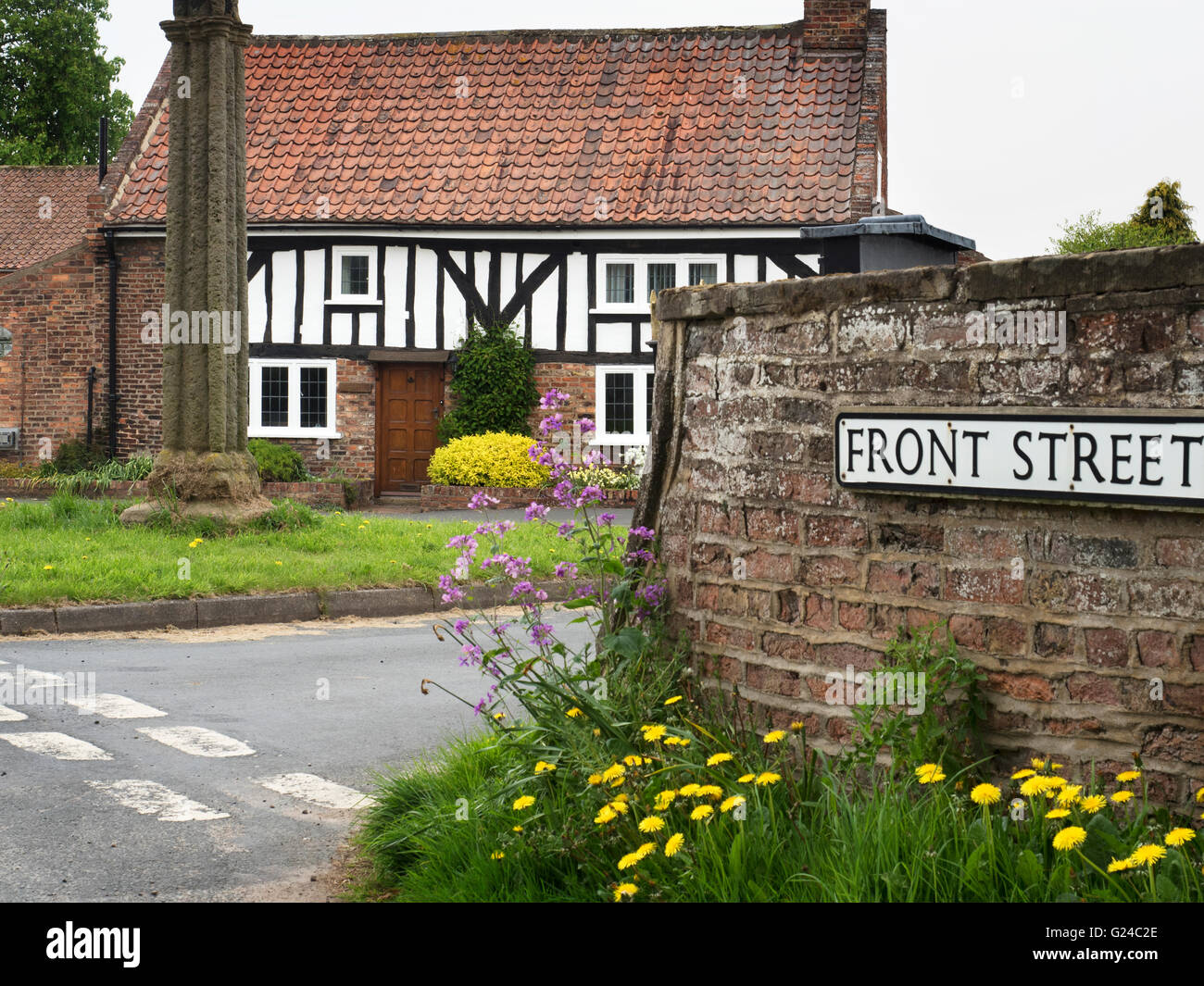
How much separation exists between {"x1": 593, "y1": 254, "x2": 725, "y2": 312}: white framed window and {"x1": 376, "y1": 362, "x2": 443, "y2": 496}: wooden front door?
3.46 m

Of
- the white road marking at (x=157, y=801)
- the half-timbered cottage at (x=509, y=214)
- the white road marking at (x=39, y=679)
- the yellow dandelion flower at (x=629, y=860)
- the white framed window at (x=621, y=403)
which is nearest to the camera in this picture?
the yellow dandelion flower at (x=629, y=860)

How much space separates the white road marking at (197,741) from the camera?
20.8 ft

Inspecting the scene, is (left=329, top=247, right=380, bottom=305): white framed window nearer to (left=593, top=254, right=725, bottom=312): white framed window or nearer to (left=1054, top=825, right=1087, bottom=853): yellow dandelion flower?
(left=593, top=254, right=725, bottom=312): white framed window

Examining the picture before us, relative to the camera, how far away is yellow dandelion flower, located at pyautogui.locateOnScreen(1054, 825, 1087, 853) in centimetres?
316

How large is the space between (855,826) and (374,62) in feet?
87.9

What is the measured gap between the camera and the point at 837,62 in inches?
1016

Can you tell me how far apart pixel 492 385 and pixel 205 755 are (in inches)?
707

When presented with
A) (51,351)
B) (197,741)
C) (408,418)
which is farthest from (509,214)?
(197,741)

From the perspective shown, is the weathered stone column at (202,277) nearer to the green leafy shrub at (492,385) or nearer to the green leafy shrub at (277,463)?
the green leafy shrub at (277,463)

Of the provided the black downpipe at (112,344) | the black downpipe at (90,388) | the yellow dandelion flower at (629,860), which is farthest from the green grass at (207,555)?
the black downpipe at (90,388)

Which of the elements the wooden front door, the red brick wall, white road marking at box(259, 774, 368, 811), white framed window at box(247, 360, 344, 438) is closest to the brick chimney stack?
the wooden front door

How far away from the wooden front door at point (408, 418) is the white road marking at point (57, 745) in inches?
736

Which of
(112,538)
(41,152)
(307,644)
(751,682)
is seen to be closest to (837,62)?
(112,538)
